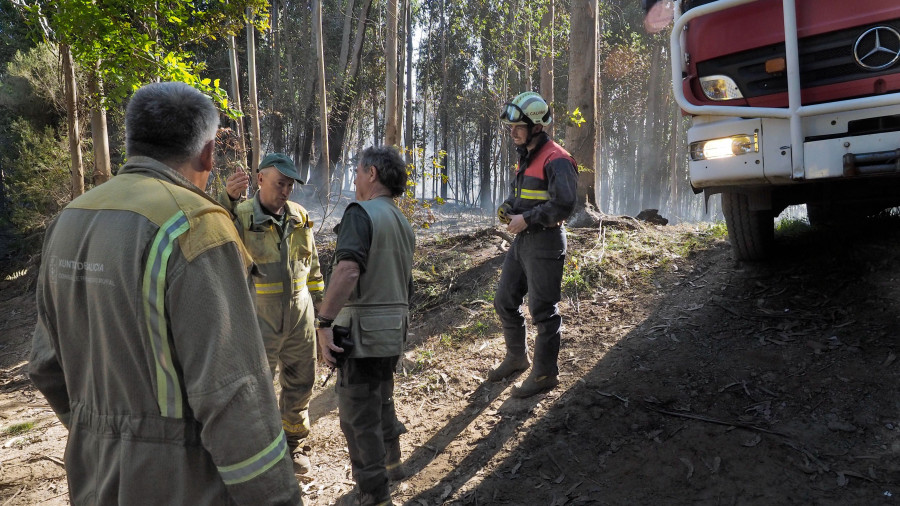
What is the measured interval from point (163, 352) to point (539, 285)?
302cm

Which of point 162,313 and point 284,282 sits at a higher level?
point 162,313

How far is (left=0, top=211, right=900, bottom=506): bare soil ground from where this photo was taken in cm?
326

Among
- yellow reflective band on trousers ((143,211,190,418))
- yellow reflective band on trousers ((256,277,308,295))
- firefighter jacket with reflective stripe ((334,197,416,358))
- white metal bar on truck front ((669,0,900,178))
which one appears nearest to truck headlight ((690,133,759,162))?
white metal bar on truck front ((669,0,900,178))

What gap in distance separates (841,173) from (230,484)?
385cm

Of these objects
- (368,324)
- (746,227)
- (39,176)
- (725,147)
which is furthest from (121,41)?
(39,176)

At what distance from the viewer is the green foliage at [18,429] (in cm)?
522

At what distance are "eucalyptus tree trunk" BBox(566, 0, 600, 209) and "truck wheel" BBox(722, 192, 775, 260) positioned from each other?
3629 millimetres

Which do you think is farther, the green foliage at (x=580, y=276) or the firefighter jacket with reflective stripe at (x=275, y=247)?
the green foliage at (x=580, y=276)

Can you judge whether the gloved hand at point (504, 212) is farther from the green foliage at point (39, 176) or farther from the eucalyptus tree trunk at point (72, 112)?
the green foliage at point (39, 176)

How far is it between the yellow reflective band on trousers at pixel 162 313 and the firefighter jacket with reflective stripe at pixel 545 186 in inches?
113

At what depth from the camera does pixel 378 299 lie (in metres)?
3.15

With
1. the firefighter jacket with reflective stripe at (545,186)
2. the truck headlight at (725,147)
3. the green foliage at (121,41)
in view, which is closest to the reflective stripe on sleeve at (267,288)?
the firefighter jacket with reflective stripe at (545,186)

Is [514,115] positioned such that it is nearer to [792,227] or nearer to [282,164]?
[282,164]

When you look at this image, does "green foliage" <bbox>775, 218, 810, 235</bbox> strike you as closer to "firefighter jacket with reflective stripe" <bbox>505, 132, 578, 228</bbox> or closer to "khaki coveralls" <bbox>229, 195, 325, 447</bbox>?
"firefighter jacket with reflective stripe" <bbox>505, 132, 578, 228</bbox>
